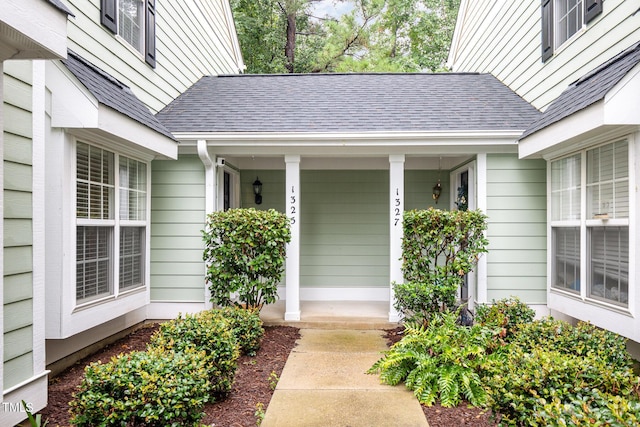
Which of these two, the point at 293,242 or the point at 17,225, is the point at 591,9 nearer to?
the point at 293,242

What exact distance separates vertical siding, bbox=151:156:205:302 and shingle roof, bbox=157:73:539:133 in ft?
2.07

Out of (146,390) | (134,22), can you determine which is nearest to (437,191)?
(134,22)

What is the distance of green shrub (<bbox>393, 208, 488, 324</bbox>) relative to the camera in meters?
4.70

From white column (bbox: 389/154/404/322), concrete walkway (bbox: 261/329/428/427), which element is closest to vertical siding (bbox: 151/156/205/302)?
concrete walkway (bbox: 261/329/428/427)

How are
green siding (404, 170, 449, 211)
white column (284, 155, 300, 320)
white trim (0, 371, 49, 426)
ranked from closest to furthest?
white trim (0, 371, 49, 426) < white column (284, 155, 300, 320) < green siding (404, 170, 449, 211)

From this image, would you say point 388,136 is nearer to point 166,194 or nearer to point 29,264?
point 166,194

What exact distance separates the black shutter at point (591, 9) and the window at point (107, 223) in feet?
17.3

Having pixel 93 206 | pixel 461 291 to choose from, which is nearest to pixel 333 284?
pixel 461 291

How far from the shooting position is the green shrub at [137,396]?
236cm

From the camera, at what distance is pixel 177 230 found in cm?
540

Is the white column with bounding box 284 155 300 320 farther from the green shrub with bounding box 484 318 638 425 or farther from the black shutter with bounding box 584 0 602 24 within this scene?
the black shutter with bounding box 584 0 602 24

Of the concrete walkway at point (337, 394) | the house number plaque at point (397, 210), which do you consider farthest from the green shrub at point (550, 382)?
the house number plaque at point (397, 210)

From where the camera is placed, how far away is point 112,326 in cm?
454

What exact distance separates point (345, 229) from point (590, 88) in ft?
13.3
